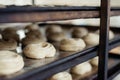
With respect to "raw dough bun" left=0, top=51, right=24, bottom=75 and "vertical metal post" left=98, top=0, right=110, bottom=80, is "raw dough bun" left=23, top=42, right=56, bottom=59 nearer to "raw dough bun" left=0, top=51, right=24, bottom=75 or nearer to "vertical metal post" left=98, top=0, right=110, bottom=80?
"raw dough bun" left=0, top=51, right=24, bottom=75

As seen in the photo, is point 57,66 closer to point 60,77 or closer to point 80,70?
point 60,77

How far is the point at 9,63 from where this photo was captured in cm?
72

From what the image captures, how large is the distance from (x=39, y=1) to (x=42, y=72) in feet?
2.71

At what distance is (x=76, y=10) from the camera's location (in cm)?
83

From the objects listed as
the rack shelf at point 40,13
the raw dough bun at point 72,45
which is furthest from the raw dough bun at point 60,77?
the rack shelf at point 40,13

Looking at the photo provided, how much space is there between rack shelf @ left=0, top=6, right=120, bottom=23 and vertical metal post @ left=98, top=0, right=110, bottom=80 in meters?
0.09

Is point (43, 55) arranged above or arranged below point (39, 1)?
below

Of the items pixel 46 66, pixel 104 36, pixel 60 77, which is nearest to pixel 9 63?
pixel 46 66

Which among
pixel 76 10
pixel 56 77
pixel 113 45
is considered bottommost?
pixel 56 77

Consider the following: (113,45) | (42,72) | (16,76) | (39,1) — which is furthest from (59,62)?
(39,1)

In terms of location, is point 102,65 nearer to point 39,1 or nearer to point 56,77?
point 56,77

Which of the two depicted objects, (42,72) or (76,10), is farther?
(76,10)

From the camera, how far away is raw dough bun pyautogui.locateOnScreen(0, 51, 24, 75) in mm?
702

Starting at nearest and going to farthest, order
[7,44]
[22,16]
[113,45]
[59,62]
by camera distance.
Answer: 1. [22,16]
2. [59,62]
3. [7,44]
4. [113,45]
